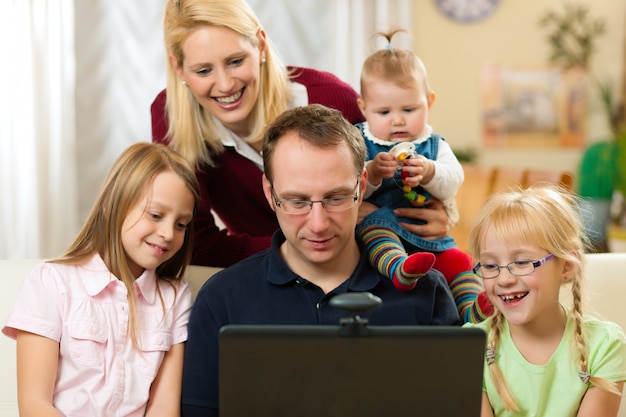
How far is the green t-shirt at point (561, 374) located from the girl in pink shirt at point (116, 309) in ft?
2.31

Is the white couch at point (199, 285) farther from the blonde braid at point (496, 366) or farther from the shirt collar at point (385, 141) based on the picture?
the shirt collar at point (385, 141)

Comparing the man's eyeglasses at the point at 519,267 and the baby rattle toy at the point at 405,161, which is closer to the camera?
the man's eyeglasses at the point at 519,267

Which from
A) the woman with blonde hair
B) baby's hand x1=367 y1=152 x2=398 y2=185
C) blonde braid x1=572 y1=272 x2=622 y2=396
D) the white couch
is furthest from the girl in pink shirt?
blonde braid x1=572 y1=272 x2=622 y2=396

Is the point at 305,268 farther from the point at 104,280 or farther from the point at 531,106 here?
the point at 531,106

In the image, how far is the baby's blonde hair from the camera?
6.92ft

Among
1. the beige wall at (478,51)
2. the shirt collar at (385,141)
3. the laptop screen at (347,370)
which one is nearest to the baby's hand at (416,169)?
the shirt collar at (385,141)

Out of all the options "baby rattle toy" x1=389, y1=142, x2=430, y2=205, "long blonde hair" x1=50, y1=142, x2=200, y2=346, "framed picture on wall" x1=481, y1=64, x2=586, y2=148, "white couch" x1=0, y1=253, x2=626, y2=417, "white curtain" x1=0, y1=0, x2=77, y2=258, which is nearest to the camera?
"long blonde hair" x1=50, y1=142, x2=200, y2=346

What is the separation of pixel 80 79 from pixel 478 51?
10.5 feet

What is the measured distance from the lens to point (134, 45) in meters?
4.74

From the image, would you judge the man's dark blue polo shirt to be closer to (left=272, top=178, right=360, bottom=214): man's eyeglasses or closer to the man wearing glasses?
the man wearing glasses

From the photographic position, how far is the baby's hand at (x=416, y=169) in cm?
200

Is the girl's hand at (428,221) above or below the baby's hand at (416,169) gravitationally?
below

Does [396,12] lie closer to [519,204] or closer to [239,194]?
[239,194]

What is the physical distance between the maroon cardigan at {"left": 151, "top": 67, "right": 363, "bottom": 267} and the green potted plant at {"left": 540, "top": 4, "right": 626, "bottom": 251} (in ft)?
14.3
